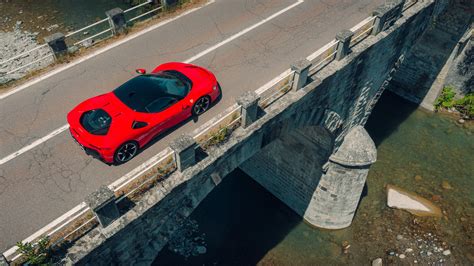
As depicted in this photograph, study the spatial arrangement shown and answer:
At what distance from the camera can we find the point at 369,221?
22688mm

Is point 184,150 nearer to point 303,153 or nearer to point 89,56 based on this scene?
point 89,56

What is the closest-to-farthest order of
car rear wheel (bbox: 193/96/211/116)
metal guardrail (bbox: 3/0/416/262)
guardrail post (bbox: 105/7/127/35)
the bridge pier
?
1. metal guardrail (bbox: 3/0/416/262)
2. car rear wheel (bbox: 193/96/211/116)
3. guardrail post (bbox: 105/7/127/35)
4. the bridge pier

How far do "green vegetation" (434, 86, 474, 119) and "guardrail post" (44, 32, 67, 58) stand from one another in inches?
1003

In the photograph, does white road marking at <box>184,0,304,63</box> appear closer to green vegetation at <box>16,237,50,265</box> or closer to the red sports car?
the red sports car

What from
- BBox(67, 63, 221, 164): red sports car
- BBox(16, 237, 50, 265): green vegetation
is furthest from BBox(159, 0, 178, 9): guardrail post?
BBox(16, 237, 50, 265): green vegetation

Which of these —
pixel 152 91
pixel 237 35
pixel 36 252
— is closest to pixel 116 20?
pixel 237 35

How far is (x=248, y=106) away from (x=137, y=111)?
3526mm

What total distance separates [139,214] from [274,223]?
13879 millimetres

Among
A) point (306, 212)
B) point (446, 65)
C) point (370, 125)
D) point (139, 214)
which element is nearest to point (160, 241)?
point (139, 214)

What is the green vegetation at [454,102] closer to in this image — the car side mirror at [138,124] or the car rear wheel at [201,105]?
the car rear wheel at [201,105]

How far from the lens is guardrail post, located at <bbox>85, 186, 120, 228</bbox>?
969 centimetres

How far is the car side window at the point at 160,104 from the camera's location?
12391 mm

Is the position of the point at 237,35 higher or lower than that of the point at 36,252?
higher

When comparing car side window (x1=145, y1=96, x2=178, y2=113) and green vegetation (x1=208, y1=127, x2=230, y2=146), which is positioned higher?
car side window (x1=145, y1=96, x2=178, y2=113)
